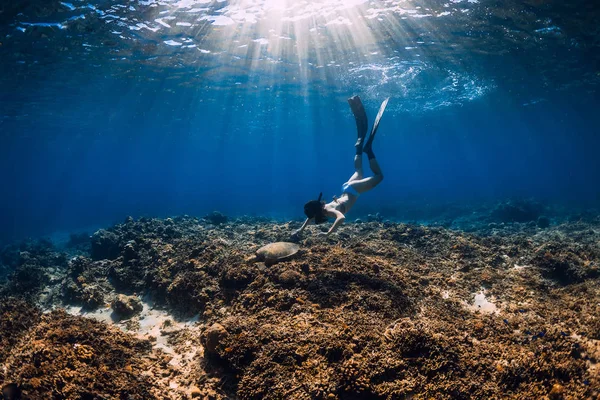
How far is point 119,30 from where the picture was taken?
17031 millimetres

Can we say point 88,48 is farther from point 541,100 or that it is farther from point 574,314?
point 541,100

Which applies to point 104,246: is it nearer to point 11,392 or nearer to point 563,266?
point 11,392

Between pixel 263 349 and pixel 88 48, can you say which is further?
pixel 88 48

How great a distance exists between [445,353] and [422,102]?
135 ft

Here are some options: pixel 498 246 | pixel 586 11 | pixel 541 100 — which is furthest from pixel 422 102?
pixel 498 246

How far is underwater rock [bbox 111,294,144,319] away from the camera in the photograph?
7141 mm

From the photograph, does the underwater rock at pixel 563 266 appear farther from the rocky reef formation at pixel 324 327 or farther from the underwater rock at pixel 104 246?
the underwater rock at pixel 104 246

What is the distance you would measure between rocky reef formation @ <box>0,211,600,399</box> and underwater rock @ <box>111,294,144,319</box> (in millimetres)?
68

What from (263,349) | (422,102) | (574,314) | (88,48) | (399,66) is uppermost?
(88,48)

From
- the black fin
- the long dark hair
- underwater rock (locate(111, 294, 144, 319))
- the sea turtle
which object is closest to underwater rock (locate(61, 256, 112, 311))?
underwater rock (locate(111, 294, 144, 319))

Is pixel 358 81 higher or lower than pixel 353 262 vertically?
higher

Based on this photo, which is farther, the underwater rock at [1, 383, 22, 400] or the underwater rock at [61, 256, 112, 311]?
the underwater rock at [61, 256, 112, 311]

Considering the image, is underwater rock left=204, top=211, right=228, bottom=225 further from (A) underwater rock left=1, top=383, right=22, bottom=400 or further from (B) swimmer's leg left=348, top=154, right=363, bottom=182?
(A) underwater rock left=1, top=383, right=22, bottom=400

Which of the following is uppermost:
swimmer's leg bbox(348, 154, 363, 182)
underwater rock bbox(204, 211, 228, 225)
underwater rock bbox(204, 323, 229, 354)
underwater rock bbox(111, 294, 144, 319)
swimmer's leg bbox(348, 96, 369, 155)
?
swimmer's leg bbox(348, 96, 369, 155)
